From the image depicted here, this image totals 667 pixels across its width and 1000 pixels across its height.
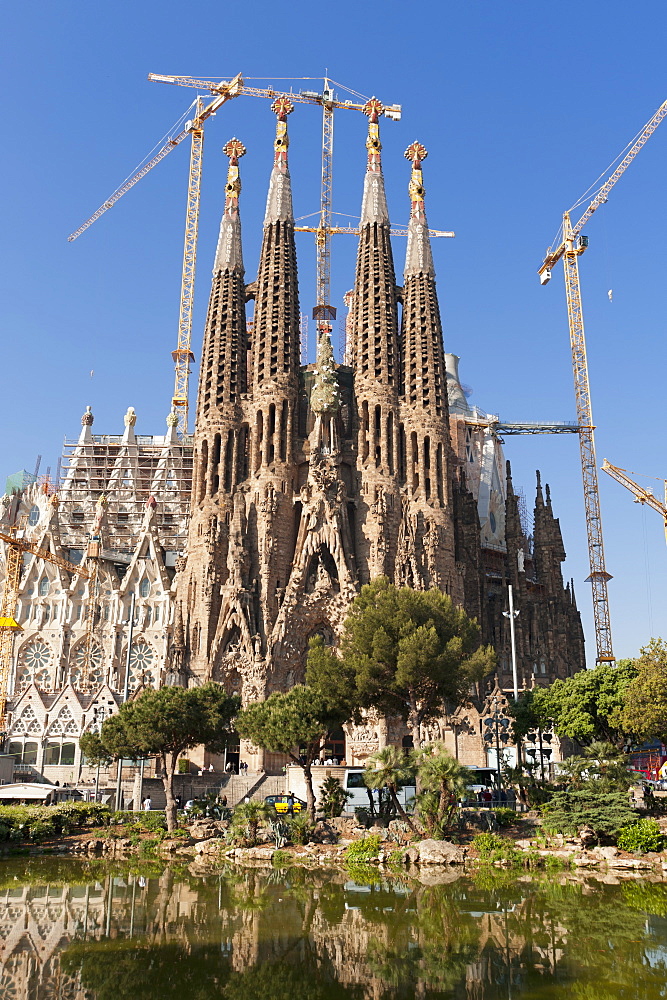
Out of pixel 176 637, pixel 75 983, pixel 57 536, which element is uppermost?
pixel 57 536

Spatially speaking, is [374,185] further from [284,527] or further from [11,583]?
[11,583]

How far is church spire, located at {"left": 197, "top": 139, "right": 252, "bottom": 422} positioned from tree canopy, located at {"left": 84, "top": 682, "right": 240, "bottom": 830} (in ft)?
97.7

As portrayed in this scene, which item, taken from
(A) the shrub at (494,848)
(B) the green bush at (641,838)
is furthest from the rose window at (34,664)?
(B) the green bush at (641,838)

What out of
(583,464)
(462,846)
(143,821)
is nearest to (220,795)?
(143,821)

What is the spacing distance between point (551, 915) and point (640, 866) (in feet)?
26.0

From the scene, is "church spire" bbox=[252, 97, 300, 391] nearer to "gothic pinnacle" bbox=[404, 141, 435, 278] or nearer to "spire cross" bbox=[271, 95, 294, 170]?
"spire cross" bbox=[271, 95, 294, 170]

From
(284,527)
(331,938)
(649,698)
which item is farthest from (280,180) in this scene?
(331,938)

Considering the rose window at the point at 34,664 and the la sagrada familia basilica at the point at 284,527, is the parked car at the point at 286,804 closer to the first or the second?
the la sagrada familia basilica at the point at 284,527

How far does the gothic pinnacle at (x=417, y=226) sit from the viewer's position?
6775cm

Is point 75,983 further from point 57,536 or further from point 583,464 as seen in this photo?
point 583,464

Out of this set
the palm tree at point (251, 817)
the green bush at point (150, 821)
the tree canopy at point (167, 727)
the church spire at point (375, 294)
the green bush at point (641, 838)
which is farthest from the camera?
the church spire at point (375, 294)

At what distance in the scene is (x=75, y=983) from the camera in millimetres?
15594

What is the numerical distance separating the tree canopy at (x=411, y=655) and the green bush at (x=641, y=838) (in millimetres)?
9101

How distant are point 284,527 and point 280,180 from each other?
28230mm
